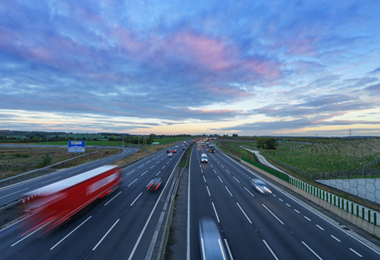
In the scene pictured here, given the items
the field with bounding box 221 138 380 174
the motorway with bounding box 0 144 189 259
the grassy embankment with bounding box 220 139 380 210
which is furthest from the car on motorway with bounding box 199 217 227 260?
the field with bounding box 221 138 380 174

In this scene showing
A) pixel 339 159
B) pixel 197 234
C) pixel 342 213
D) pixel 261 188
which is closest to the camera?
pixel 197 234

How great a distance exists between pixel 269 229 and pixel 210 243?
855 cm

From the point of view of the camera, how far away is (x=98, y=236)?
1408 cm

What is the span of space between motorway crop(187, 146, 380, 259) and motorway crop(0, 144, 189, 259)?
462 cm

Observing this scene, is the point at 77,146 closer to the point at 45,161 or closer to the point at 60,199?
the point at 45,161

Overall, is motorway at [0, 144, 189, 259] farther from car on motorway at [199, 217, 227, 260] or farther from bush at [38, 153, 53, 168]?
bush at [38, 153, 53, 168]

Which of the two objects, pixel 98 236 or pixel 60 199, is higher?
pixel 60 199

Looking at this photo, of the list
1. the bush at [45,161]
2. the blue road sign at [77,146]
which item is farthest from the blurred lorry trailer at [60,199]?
the blue road sign at [77,146]

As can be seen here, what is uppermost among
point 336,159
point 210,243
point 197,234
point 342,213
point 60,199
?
point 60,199

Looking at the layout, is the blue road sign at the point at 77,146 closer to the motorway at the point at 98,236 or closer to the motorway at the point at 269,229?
the motorway at the point at 98,236

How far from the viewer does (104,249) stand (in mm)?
12500

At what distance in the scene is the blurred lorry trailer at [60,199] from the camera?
1314cm

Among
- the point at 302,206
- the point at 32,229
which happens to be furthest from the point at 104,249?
the point at 302,206

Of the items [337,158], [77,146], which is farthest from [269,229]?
[77,146]
